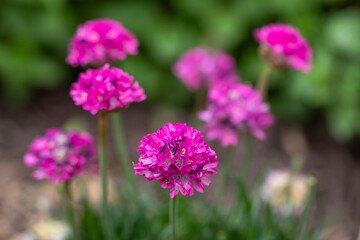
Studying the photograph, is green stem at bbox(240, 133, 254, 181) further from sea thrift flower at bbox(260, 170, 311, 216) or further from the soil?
the soil

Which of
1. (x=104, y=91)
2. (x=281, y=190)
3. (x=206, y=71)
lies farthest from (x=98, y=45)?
(x=281, y=190)

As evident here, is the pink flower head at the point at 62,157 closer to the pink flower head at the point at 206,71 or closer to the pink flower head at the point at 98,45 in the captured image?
the pink flower head at the point at 98,45

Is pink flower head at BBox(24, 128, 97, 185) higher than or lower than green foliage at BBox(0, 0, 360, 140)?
lower

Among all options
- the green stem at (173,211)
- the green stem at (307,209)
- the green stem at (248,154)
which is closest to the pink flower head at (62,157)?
the green stem at (173,211)

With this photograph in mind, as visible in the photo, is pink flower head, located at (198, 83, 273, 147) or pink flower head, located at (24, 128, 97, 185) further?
pink flower head, located at (198, 83, 273, 147)

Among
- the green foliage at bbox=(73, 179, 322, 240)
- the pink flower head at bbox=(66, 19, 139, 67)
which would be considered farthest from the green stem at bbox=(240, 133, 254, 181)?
the pink flower head at bbox=(66, 19, 139, 67)

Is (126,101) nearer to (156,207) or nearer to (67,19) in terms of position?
(156,207)
